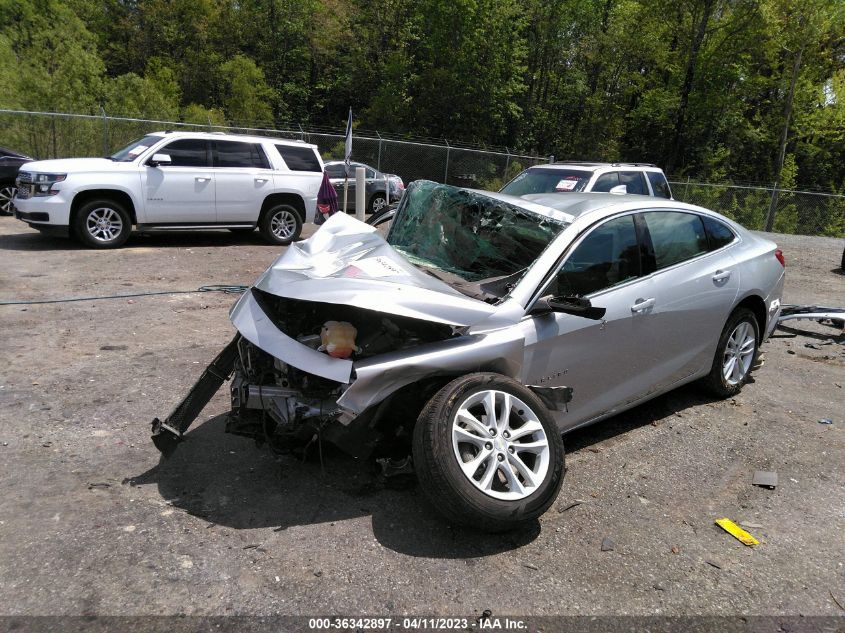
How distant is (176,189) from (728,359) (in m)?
9.25

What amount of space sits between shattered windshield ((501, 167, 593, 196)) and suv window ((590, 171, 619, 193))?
188 millimetres

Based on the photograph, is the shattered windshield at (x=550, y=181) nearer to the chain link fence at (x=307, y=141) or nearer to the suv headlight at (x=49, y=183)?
the suv headlight at (x=49, y=183)

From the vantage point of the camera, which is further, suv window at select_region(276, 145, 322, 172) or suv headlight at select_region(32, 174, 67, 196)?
suv window at select_region(276, 145, 322, 172)

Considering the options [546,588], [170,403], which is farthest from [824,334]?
[170,403]

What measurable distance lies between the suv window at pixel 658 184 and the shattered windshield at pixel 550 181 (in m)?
1.62

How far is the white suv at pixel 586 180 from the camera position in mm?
10188

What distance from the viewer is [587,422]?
165 inches

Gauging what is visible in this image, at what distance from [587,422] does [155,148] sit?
9.54m

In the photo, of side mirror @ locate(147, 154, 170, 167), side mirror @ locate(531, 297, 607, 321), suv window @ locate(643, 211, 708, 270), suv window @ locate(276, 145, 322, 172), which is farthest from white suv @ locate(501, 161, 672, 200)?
side mirror @ locate(531, 297, 607, 321)

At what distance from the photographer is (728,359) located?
17.4 ft

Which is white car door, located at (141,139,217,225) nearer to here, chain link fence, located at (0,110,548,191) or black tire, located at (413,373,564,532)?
chain link fence, located at (0,110,548,191)

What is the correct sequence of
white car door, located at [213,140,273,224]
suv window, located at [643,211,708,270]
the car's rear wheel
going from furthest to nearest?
the car's rear wheel < white car door, located at [213,140,273,224] < suv window, located at [643,211,708,270]

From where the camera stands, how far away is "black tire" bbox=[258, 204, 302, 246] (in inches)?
486

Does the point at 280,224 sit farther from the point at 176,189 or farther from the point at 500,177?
the point at 500,177
